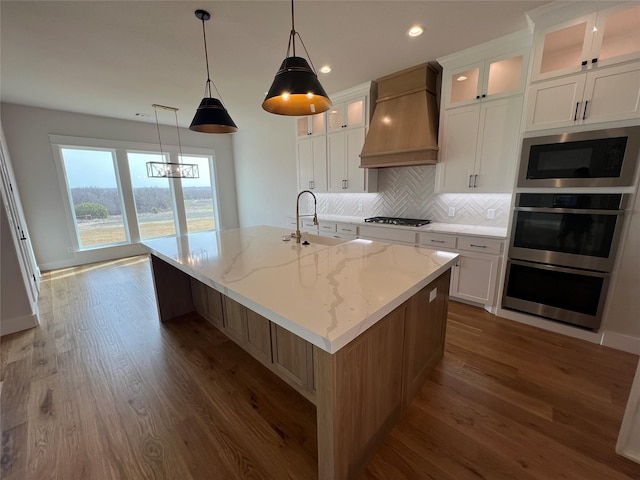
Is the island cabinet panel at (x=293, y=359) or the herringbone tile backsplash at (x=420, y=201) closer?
the island cabinet panel at (x=293, y=359)

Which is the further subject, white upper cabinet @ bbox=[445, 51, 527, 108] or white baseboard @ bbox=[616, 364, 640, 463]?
white upper cabinet @ bbox=[445, 51, 527, 108]

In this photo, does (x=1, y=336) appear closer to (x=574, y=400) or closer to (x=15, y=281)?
(x=15, y=281)

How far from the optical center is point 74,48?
2.57m

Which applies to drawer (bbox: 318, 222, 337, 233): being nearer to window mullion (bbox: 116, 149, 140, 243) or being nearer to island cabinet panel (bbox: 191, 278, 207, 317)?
island cabinet panel (bbox: 191, 278, 207, 317)

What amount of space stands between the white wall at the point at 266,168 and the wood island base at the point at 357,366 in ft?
11.4

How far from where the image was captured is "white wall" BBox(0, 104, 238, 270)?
425cm

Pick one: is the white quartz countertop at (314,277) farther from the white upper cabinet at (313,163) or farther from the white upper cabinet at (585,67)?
the white upper cabinet at (313,163)

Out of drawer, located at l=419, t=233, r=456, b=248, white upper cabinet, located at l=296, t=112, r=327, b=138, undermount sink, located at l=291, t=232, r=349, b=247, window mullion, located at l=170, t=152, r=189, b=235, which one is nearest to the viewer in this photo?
undermount sink, located at l=291, t=232, r=349, b=247

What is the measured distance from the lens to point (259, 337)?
2.03 meters

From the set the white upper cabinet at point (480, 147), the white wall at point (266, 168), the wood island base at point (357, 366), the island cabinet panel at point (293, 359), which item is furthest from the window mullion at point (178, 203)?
the white upper cabinet at point (480, 147)

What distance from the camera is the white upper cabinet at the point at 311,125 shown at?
4.29m

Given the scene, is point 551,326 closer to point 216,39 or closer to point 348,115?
point 348,115

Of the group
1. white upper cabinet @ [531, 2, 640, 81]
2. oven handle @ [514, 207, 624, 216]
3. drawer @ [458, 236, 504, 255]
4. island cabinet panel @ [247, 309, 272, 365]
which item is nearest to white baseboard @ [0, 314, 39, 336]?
island cabinet panel @ [247, 309, 272, 365]

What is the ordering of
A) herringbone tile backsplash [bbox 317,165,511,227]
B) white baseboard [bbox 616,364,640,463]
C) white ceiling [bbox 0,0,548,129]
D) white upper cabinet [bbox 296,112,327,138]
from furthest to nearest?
white upper cabinet [bbox 296,112,327,138] < herringbone tile backsplash [bbox 317,165,511,227] < white ceiling [bbox 0,0,548,129] < white baseboard [bbox 616,364,640,463]
